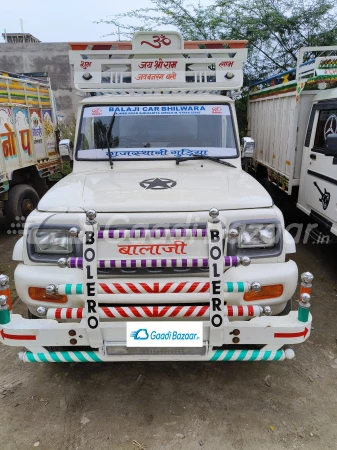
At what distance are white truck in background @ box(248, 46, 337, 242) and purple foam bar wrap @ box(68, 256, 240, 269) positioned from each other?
2.31 meters

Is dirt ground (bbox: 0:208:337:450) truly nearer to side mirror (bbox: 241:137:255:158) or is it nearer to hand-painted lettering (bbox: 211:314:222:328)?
hand-painted lettering (bbox: 211:314:222:328)

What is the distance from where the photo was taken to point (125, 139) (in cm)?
379

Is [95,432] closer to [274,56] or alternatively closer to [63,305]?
[63,305]

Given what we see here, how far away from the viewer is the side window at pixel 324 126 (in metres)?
4.60

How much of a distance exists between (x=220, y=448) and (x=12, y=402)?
1.52m

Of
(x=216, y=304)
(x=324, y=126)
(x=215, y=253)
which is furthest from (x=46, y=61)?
(x=216, y=304)

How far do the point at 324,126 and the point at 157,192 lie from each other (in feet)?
10.2

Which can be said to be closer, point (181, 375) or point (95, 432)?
point (95, 432)

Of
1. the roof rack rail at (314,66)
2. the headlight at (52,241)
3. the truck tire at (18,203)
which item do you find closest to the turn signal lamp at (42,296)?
the headlight at (52,241)

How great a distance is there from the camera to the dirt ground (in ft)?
7.89

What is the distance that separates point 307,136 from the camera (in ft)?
17.3

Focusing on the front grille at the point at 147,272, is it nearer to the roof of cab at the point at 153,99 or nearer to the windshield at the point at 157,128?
the windshield at the point at 157,128

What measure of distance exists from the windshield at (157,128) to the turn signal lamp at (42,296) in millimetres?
1667

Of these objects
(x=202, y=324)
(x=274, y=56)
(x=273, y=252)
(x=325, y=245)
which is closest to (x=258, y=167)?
(x=325, y=245)
